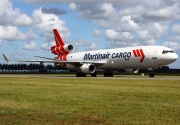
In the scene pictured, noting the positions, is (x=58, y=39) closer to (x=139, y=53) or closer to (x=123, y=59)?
(x=123, y=59)

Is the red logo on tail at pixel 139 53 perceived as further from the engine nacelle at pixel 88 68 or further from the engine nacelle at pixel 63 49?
the engine nacelle at pixel 63 49

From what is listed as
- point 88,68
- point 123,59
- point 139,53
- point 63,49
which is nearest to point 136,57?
point 139,53

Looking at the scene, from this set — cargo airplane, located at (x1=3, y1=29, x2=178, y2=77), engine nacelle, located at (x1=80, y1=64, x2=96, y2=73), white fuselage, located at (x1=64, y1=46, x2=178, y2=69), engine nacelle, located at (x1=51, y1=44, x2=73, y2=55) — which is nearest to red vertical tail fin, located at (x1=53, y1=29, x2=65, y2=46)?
engine nacelle, located at (x1=51, y1=44, x2=73, y2=55)

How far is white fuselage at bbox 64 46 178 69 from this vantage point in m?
40.0

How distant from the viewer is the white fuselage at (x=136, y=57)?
Result: 40.0 metres

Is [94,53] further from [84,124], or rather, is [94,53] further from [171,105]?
[84,124]

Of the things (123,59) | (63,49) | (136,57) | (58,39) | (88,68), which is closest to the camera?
(136,57)

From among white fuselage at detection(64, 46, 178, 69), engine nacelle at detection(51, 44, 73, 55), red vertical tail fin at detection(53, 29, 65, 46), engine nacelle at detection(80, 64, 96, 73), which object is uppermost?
red vertical tail fin at detection(53, 29, 65, 46)

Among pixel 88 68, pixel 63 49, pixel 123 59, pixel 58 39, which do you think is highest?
pixel 58 39

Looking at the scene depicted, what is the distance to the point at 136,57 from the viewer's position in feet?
136

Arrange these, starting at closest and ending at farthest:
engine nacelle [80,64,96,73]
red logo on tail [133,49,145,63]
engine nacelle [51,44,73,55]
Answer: red logo on tail [133,49,145,63], engine nacelle [80,64,96,73], engine nacelle [51,44,73,55]

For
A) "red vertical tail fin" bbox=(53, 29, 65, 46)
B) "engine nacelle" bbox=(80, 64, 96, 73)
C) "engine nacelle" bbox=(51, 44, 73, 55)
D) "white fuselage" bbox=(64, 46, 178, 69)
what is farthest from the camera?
"red vertical tail fin" bbox=(53, 29, 65, 46)

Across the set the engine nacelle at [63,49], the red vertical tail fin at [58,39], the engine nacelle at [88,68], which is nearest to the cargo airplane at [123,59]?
the engine nacelle at [88,68]

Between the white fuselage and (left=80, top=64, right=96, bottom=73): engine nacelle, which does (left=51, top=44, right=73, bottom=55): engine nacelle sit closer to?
the white fuselage
